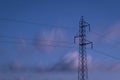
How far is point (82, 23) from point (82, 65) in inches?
351

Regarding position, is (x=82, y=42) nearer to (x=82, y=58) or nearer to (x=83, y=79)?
(x=82, y=58)

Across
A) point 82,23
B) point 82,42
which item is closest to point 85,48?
point 82,42

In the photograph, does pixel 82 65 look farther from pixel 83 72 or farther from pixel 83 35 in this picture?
pixel 83 35

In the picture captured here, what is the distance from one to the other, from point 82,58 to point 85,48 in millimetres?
2130

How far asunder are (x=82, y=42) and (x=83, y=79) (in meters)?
7.41

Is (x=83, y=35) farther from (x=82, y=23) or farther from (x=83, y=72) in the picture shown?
(x=83, y=72)

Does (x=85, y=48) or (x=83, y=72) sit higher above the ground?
(x=85, y=48)

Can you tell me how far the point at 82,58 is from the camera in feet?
214

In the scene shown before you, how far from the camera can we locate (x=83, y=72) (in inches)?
2537

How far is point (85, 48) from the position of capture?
65625 mm

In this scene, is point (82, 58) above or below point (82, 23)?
below

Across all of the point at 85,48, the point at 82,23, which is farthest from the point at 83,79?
the point at 82,23

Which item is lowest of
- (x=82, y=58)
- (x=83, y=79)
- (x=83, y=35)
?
(x=83, y=79)

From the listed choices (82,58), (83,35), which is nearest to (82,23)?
(83,35)
